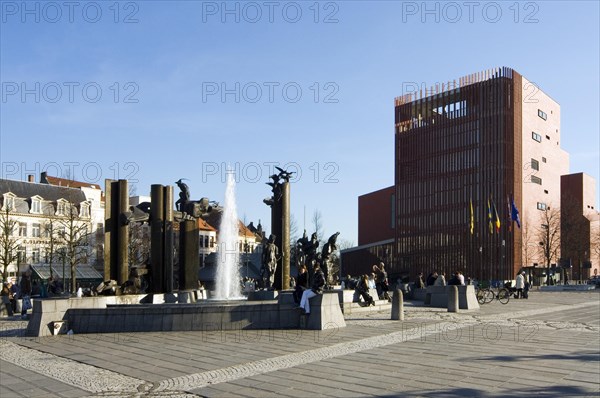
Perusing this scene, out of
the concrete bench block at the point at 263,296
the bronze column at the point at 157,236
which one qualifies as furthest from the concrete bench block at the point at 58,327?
the concrete bench block at the point at 263,296

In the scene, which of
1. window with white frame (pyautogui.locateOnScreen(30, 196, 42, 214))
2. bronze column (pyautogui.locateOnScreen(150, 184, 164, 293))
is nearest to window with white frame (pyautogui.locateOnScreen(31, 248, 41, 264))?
window with white frame (pyautogui.locateOnScreen(30, 196, 42, 214))

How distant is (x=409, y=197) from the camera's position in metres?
102

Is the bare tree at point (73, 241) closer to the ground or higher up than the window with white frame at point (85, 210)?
closer to the ground

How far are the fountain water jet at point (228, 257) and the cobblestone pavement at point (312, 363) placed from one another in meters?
11.7

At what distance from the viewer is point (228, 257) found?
30.5 metres

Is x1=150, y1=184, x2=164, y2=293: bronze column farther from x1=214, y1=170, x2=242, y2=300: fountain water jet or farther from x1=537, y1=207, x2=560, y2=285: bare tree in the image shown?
x1=537, y1=207, x2=560, y2=285: bare tree

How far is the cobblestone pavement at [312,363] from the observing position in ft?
30.1

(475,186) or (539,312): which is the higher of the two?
(475,186)

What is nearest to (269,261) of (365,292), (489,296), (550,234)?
(365,292)

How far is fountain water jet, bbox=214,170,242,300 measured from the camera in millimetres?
28406

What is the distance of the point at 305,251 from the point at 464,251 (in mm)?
64252

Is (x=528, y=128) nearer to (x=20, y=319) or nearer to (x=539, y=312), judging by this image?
(x=539, y=312)

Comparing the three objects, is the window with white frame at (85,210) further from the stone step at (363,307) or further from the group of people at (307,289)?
the group of people at (307,289)

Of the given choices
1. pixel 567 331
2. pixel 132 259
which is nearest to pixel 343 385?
pixel 567 331
